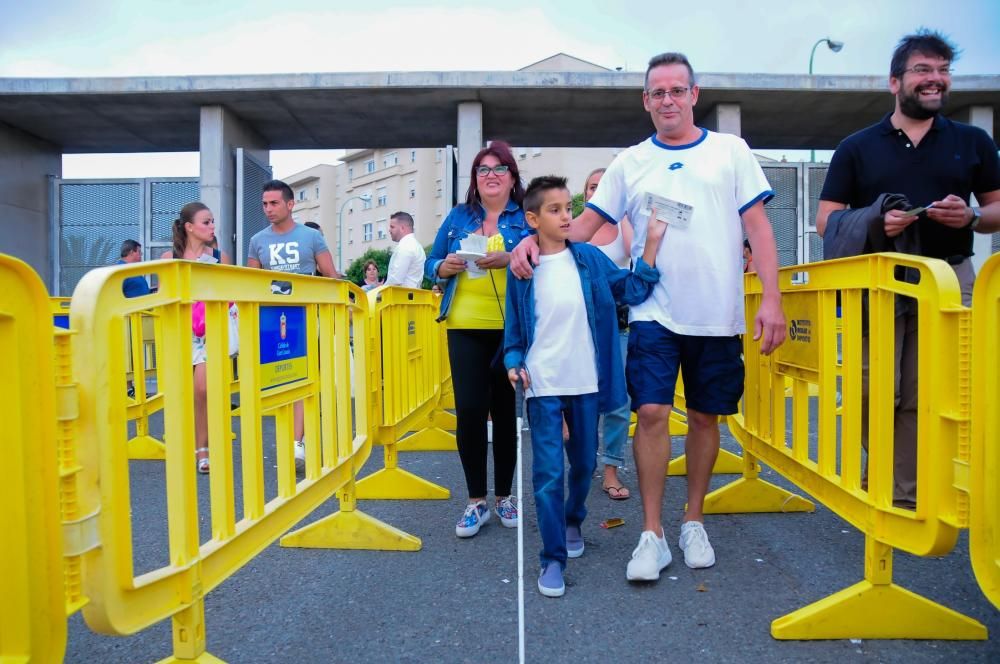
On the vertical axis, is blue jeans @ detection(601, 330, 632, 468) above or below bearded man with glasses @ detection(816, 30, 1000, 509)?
below

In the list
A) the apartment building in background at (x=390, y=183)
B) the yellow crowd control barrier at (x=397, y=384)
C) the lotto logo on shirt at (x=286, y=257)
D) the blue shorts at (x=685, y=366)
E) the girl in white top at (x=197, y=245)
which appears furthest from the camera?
the apartment building in background at (x=390, y=183)

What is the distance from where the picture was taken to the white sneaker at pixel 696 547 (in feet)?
11.4

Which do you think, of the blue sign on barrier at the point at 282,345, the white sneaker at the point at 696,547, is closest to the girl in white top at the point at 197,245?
the blue sign on barrier at the point at 282,345

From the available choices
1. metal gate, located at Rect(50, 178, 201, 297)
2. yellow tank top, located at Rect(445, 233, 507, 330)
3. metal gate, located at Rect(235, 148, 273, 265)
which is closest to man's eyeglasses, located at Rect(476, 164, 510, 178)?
yellow tank top, located at Rect(445, 233, 507, 330)

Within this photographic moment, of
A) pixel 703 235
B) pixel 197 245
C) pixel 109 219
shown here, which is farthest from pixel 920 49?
pixel 109 219

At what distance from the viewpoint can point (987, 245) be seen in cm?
1334

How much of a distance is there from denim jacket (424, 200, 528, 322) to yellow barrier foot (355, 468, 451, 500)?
129 cm

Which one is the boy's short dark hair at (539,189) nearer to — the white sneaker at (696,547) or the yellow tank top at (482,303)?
the yellow tank top at (482,303)

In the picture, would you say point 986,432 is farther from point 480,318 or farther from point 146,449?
point 146,449

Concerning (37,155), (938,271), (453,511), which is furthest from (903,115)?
(37,155)

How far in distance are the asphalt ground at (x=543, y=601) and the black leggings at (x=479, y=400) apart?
40 centimetres

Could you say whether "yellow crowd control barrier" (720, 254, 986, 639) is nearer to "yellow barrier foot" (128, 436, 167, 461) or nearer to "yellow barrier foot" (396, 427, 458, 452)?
"yellow barrier foot" (396, 427, 458, 452)

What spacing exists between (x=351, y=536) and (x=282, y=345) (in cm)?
126

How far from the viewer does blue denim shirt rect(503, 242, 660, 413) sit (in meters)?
3.38
